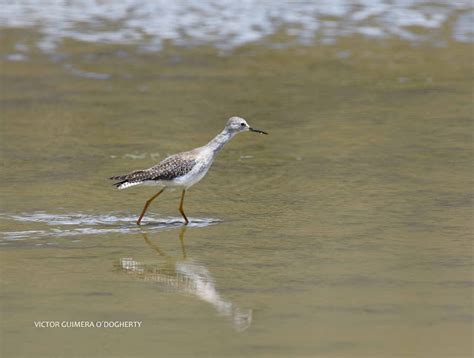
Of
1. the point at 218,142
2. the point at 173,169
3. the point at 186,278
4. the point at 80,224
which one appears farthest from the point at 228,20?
the point at 186,278

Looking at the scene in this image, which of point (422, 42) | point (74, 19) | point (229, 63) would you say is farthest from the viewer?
point (74, 19)

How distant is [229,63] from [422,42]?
3838mm

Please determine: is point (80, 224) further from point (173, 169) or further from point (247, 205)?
point (247, 205)

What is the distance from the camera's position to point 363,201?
1182 centimetres

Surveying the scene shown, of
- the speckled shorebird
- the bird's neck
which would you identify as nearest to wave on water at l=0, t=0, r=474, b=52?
the bird's neck

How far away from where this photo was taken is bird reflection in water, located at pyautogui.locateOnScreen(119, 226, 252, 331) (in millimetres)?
8297

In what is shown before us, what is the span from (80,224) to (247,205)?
1.82 meters

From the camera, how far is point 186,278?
9.29 metres

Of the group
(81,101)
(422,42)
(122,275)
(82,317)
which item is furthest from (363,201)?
(422,42)

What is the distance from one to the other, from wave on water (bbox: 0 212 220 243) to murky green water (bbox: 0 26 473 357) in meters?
0.03

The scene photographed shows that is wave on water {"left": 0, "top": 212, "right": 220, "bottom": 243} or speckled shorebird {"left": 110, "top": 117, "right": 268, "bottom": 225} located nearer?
wave on water {"left": 0, "top": 212, "right": 220, "bottom": 243}

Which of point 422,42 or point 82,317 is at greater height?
point 82,317

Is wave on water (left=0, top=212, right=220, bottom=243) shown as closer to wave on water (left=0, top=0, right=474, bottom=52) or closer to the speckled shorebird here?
the speckled shorebird

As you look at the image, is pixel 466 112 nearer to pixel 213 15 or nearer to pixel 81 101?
pixel 81 101
